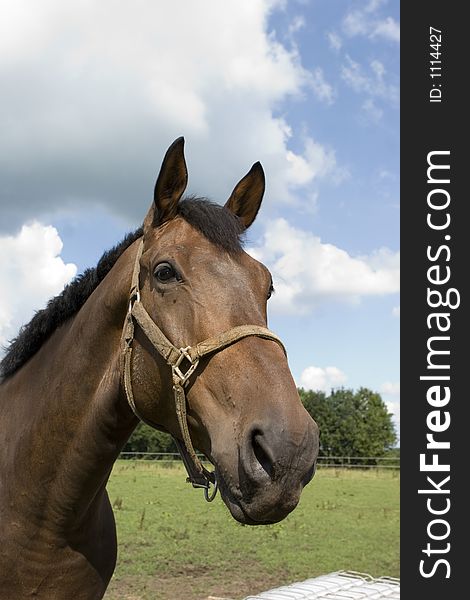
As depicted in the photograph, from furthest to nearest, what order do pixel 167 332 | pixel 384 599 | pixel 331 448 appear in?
pixel 331 448 → pixel 384 599 → pixel 167 332

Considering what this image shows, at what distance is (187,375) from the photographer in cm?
262

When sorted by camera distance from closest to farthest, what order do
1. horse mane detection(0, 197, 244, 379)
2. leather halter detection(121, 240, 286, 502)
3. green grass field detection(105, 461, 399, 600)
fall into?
leather halter detection(121, 240, 286, 502), horse mane detection(0, 197, 244, 379), green grass field detection(105, 461, 399, 600)

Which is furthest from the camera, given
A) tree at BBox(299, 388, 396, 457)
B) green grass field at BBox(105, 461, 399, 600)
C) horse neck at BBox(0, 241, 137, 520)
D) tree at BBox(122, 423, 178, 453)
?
tree at BBox(299, 388, 396, 457)

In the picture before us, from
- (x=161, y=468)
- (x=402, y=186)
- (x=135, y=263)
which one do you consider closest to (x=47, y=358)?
(x=135, y=263)

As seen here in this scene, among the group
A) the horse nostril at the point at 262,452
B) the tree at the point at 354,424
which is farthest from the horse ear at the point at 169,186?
the tree at the point at 354,424

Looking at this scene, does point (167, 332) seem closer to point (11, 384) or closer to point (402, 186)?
point (11, 384)

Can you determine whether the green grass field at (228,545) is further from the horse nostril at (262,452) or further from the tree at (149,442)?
the tree at (149,442)

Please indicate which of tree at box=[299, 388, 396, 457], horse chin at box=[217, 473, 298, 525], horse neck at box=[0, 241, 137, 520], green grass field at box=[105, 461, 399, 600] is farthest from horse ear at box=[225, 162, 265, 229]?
tree at box=[299, 388, 396, 457]

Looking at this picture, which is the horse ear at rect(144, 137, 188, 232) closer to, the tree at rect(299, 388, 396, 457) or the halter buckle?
the halter buckle

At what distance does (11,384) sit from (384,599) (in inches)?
226

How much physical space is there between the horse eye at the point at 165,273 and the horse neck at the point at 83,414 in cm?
32

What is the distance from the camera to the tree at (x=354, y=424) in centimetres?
6053

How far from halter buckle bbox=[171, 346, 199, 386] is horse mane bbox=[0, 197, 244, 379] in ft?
1.84

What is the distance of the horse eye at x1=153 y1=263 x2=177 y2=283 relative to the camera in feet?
9.36
